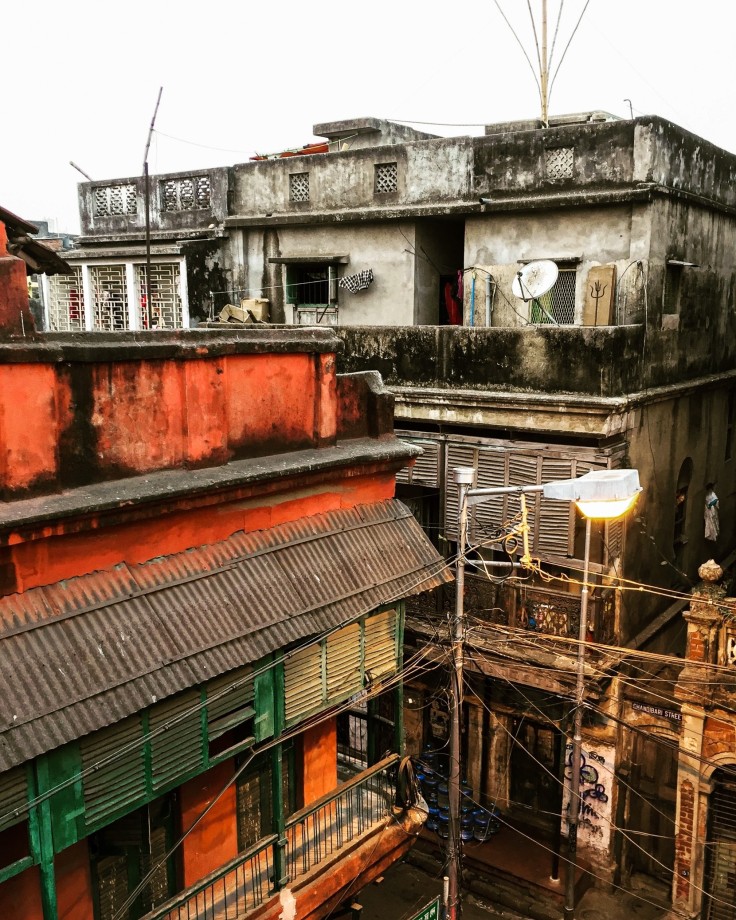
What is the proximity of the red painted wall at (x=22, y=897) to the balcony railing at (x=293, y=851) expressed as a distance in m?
1.01

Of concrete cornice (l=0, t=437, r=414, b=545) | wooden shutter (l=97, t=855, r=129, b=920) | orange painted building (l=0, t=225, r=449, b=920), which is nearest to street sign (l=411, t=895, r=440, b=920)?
orange painted building (l=0, t=225, r=449, b=920)

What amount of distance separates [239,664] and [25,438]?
279 cm

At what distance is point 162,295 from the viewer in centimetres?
2097

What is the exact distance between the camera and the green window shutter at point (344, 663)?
9195 millimetres

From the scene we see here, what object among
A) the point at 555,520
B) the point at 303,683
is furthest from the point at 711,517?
the point at 303,683

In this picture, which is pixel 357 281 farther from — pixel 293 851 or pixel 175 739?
pixel 175 739

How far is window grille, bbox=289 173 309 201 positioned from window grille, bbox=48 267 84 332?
6274 mm

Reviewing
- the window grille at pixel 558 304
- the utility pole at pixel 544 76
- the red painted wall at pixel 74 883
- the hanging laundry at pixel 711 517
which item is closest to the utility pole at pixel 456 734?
the red painted wall at pixel 74 883

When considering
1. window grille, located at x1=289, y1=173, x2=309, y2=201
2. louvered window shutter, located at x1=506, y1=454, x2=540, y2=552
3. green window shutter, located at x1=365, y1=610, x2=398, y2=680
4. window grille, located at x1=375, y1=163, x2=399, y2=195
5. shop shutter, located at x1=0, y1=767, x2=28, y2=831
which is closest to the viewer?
shop shutter, located at x1=0, y1=767, x2=28, y2=831

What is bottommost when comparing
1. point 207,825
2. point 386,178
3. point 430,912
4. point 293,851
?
point 430,912

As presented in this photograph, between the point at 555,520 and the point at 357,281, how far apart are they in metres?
7.11

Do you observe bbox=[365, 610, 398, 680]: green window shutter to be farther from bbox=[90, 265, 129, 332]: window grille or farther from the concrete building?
bbox=[90, 265, 129, 332]: window grille

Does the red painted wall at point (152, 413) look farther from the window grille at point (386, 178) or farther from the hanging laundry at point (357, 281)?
the window grille at point (386, 178)

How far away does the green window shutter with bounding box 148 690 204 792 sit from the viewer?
23.5ft
